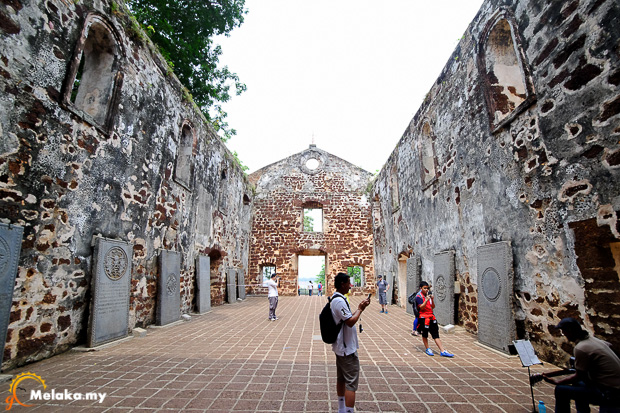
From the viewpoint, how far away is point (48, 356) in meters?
4.20

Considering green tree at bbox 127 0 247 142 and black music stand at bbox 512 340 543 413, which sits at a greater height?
green tree at bbox 127 0 247 142

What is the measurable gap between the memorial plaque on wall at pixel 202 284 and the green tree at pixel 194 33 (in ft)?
22.0

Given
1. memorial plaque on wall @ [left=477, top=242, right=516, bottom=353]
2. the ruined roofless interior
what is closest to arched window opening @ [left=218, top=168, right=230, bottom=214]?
the ruined roofless interior

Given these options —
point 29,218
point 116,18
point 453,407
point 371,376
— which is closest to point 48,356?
point 29,218

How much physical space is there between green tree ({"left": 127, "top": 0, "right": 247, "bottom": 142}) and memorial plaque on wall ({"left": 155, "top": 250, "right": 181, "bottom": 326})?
6788 mm

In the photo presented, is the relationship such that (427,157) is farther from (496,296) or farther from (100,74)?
(100,74)

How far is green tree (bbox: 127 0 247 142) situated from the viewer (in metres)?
10.6

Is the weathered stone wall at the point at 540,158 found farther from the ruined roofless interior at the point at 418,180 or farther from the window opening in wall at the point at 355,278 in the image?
the window opening in wall at the point at 355,278

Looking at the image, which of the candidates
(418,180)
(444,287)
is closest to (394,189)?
(418,180)

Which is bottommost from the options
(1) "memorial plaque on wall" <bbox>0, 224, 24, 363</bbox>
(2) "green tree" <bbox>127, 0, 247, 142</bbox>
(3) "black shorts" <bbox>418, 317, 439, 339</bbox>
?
(3) "black shorts" <bbox>418, 317, 439, 339</bbox>

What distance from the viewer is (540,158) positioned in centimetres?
437

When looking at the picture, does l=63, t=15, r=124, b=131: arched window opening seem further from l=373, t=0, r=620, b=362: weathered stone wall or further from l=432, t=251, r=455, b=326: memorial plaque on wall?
l=432, t=251, r=455, b=326: memorial plaque on wall

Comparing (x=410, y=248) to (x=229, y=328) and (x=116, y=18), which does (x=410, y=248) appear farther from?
(x=116, y=18)

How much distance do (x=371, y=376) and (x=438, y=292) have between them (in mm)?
4341
